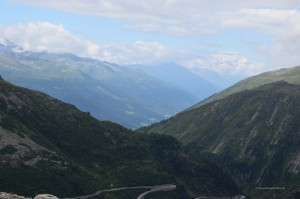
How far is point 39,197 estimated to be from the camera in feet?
295

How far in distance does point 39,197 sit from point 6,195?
20.0 ft

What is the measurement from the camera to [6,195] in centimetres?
8962
